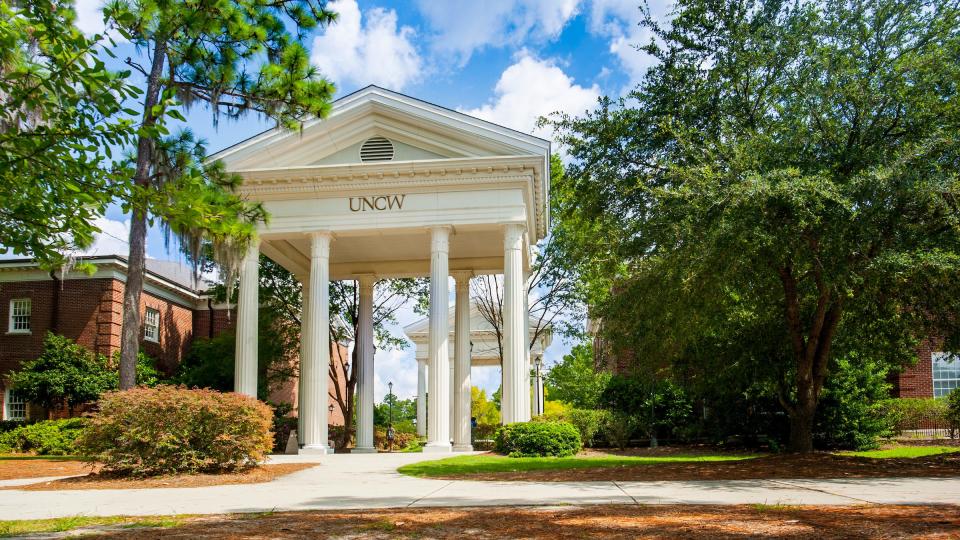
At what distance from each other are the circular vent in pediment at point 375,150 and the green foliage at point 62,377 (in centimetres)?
1427

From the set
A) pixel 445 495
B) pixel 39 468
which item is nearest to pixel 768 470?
pixel 445 495

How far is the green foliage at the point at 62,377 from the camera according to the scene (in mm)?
30578

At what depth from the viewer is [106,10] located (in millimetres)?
9266

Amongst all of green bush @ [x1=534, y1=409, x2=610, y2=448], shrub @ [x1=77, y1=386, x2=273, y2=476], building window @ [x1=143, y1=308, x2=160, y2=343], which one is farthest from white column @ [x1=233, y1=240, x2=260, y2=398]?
building window @ [x1=143, y1=308, x2=160, y2=343]

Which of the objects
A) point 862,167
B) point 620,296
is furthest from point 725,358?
point 862,167

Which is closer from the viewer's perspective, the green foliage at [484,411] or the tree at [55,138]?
the tree at [55,138]

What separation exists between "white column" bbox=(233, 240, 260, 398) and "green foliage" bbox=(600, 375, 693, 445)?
12871 mm

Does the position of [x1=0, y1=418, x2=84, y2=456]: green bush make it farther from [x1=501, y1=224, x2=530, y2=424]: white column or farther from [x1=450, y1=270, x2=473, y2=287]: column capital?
[x1=501, y1=224, x2=530, y2=424]: white column

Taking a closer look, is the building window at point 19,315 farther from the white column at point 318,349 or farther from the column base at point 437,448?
the column base at point 437,448

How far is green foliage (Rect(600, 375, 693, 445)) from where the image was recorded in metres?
30.2

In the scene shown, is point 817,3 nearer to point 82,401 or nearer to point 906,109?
point 906,109

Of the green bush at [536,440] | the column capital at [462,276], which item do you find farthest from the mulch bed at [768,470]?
the column capital at [462,276]

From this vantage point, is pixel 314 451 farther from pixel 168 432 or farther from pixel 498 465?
pixel 168 432

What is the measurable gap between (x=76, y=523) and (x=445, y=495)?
16.0 ft
